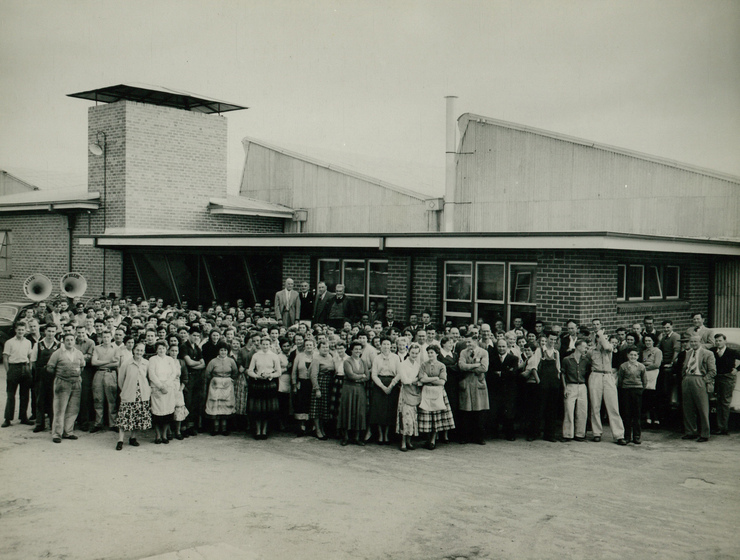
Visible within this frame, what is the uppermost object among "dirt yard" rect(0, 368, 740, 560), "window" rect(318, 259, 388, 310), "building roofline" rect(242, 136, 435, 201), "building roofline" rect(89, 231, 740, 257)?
"building roofline" rect(242, 136, 435, 201)

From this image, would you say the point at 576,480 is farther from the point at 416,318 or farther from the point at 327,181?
the point at 327,181

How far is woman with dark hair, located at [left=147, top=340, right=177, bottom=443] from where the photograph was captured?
9.96 metres

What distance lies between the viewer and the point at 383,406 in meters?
10.2

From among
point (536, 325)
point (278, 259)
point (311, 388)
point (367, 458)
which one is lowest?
point (367, 458)

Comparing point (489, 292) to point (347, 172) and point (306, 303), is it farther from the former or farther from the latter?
point (347, 172)

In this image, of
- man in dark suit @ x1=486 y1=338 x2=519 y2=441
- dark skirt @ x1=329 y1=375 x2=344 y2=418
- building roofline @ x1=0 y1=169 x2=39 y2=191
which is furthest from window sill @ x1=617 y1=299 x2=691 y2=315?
building roofline @ x1=0 y1=169 x2=39 y2=191

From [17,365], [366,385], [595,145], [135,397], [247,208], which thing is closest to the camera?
[135,397]

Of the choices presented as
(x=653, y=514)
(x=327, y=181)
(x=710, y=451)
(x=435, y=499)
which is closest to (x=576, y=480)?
(x=653, y=514)

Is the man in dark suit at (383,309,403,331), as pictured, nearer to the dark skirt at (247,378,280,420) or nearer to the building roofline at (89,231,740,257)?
the building roofline at (89,231,740,257)

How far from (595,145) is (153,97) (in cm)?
1352

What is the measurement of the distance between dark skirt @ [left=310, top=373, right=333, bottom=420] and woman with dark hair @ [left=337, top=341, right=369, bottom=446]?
0.28 metres

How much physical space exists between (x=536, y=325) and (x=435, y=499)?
5.20 meters

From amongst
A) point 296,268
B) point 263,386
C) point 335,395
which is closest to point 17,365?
point 263,386

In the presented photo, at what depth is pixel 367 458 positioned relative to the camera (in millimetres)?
9477
